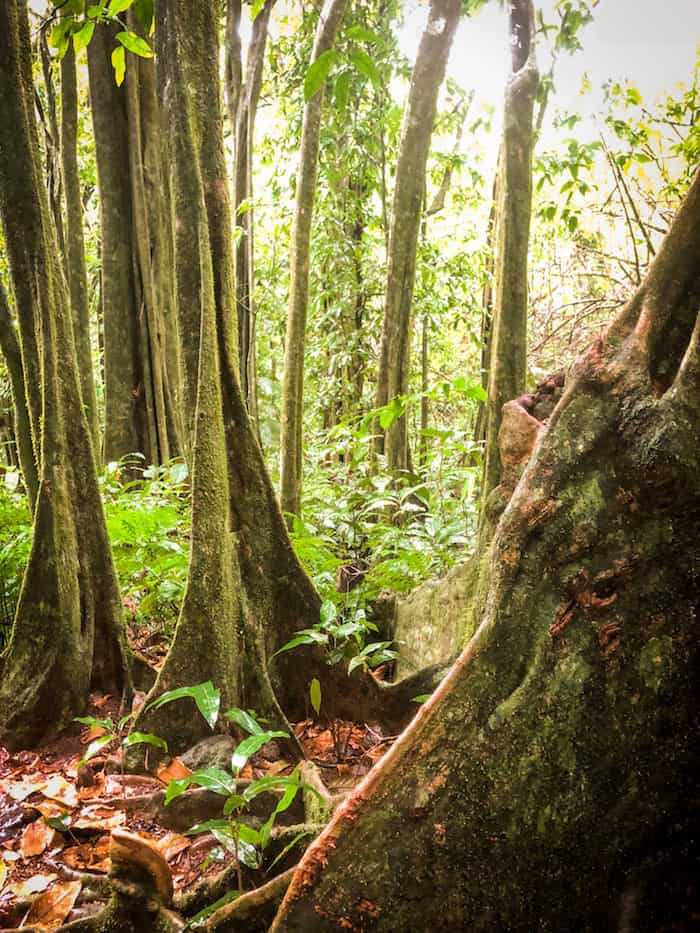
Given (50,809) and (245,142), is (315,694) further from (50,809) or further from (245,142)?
(245,142)

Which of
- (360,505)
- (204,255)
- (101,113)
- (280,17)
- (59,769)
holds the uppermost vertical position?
(280,17)

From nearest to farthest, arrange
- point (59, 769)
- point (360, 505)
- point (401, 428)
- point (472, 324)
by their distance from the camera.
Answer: point (59, 769)
point (360, 505)
point (401, 428)
point (472, 324)

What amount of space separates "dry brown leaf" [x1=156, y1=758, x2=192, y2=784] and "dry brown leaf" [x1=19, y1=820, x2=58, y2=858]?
1.32 ft

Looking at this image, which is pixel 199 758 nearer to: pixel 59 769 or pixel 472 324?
pixel 59 769

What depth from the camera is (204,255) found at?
2.83m

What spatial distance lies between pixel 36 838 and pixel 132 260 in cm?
506

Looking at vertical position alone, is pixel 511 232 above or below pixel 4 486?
above

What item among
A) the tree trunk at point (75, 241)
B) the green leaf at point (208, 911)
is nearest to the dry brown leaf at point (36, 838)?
the green leaf at point (208, 911)

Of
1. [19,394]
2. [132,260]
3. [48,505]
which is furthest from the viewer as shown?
[132,260]

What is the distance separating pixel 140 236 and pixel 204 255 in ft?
11.8

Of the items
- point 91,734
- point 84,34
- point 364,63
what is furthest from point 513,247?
point 91,734

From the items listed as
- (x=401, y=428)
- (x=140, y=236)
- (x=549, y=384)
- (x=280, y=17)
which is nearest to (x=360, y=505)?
(x=401, y=428)

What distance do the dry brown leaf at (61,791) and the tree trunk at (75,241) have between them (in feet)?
11.6

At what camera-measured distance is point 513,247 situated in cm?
288
